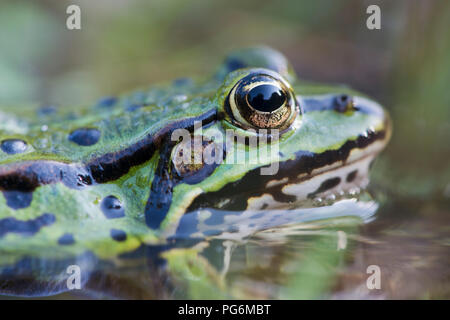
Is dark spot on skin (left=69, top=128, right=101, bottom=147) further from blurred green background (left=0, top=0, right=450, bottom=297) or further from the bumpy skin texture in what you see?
blurred green background (left=0, top=0, right=450, bottom=297)

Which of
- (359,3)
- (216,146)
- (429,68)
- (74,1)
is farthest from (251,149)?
(74,1)

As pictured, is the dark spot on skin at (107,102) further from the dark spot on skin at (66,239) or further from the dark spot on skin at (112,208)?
the dark spot on skin at (66,239)

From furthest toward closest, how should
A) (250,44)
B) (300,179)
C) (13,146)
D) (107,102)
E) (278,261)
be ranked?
1. (250,44)
2. (107,102)
3. (13,146)
4. (300,179)
5. (278,261)

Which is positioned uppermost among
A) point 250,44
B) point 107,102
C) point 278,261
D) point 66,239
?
point 250,44

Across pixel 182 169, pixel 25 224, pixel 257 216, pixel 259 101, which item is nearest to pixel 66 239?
pixel 25 224

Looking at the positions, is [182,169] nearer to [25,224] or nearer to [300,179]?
[300,179]

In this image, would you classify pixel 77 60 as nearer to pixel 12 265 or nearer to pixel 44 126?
pixel 44 126

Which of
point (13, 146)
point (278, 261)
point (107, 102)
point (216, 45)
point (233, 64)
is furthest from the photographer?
point (216, 45)
